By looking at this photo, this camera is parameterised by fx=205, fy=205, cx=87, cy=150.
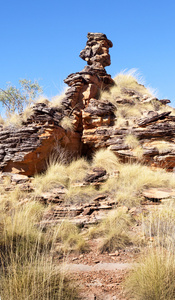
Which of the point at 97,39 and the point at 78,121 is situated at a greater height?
the point at 97,39

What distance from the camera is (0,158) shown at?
860 cm

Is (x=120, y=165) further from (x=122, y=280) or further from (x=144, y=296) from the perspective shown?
(x=144, y=296)

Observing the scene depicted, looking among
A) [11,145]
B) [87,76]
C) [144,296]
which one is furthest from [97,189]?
[87,76]

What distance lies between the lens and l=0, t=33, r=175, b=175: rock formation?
854 centimetres

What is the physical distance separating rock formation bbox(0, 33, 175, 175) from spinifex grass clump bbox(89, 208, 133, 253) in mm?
3739

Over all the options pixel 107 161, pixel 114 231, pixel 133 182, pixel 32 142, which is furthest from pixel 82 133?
pixel 114 231

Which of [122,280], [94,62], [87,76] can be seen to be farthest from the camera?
[94,62]

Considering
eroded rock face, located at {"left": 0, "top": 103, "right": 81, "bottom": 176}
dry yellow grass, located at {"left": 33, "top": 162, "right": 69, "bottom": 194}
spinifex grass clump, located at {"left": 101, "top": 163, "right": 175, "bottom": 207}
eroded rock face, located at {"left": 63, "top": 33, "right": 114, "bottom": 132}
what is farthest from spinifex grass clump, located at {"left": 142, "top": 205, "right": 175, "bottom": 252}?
eroded rock face, located at {"left": 63, "top": 33, "right": 114, "bottom": 132}

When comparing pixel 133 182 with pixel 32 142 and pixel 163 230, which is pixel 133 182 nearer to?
pixel 163 230

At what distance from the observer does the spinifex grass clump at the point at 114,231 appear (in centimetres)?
451

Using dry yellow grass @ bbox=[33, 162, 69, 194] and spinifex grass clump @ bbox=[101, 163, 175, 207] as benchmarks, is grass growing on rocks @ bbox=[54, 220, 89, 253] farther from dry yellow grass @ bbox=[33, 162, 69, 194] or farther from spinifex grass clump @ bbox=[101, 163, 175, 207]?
dry yellow grass @ bbox=[33, 162, 69, 194]

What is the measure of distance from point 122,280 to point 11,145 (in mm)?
7027

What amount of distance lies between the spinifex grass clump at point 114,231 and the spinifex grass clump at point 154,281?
5.25 feet

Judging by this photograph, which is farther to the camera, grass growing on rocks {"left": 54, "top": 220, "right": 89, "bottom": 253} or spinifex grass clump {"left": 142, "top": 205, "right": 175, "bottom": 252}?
grass growing on rocks {"left": 54, "top": 220, "right": 89, "bottom": 253}
